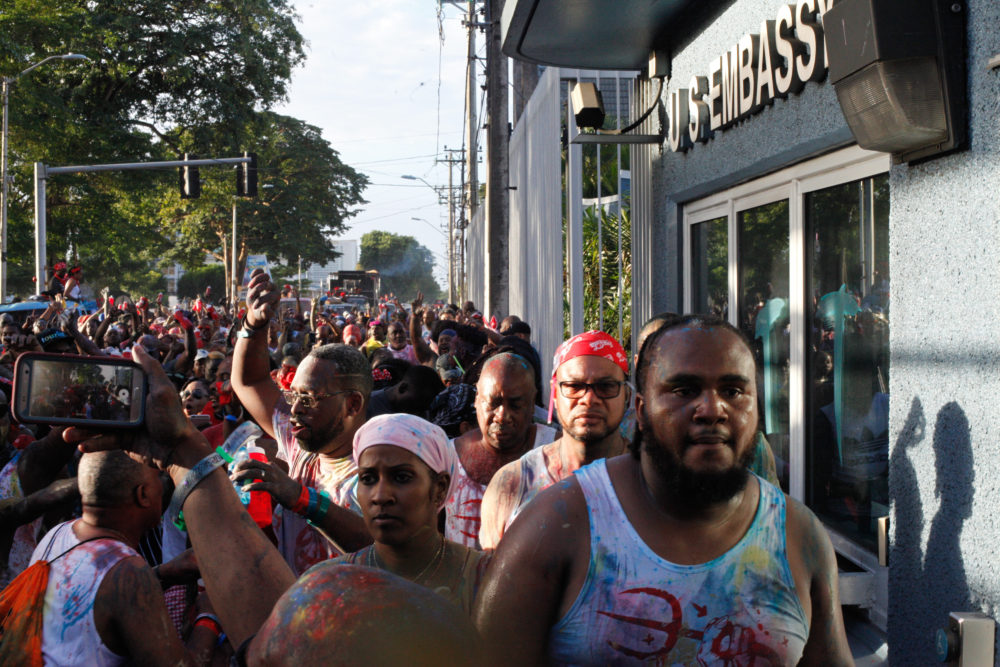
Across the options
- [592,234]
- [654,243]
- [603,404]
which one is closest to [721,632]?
[603,404]

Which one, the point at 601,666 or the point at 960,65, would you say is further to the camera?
the point at 960,65

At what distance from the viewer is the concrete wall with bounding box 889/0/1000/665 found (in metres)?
3.22

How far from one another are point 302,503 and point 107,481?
0.56 m

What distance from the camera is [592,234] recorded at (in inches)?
573

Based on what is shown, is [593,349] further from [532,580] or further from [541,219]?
[541,219]

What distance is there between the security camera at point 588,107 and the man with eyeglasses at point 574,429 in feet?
13.3

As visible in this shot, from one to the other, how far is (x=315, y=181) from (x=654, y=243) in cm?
4313

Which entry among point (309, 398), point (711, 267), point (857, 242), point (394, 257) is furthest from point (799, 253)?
point (394, 257)

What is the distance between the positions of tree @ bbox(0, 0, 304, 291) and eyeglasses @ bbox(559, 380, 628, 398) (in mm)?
28269

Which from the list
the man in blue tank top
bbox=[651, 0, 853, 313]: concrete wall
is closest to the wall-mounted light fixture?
Result: bbox=[651, 0, 853, 313]: concrete wall

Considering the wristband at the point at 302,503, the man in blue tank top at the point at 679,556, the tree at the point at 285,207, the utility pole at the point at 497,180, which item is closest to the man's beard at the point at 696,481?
the man in blue tank top at the point at 679,556

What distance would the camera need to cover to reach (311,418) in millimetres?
3564

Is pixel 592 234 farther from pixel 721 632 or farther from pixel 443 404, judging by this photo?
pixel 721 632

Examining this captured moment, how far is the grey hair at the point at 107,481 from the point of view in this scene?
2.65 metres
